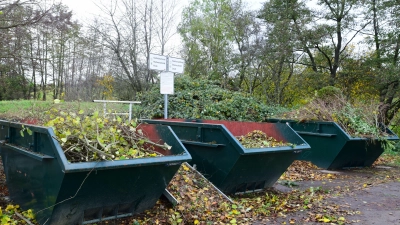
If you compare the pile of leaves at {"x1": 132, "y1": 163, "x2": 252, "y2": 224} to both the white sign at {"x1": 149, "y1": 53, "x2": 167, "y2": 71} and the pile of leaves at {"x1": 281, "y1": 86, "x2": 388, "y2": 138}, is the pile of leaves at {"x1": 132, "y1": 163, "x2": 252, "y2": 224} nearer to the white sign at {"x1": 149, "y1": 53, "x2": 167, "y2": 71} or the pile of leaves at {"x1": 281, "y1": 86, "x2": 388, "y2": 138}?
the white sign at {"x1": 149, "y1": 53, "x2": 167, "y2": 71}

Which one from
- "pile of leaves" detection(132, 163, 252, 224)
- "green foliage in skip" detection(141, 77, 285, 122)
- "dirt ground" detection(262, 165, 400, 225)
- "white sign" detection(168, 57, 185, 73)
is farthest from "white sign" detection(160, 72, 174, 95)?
"dirt ground" detection(262, 165, 400, 225)

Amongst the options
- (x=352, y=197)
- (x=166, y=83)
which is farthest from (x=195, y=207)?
(x=166, y=83)

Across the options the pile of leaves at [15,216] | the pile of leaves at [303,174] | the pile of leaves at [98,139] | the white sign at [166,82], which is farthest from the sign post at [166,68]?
the pile of leaves at [15,216]

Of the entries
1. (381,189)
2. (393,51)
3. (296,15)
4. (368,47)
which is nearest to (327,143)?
(381,189)

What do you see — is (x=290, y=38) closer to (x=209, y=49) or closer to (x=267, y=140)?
(x=209, y=49)

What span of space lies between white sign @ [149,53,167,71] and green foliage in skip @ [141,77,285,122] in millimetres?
2368

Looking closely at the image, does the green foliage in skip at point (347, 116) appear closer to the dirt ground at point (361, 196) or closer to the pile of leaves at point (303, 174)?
the dirt ground at point (361, 196)

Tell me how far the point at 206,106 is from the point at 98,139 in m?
6.77

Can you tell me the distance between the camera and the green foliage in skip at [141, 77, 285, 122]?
402 inches

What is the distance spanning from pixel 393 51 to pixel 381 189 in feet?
29.2

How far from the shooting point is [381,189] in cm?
614

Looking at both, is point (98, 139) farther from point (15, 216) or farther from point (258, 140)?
point (258, 140)

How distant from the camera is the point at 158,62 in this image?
7.79m

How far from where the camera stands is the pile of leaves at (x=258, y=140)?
5.48 metres
